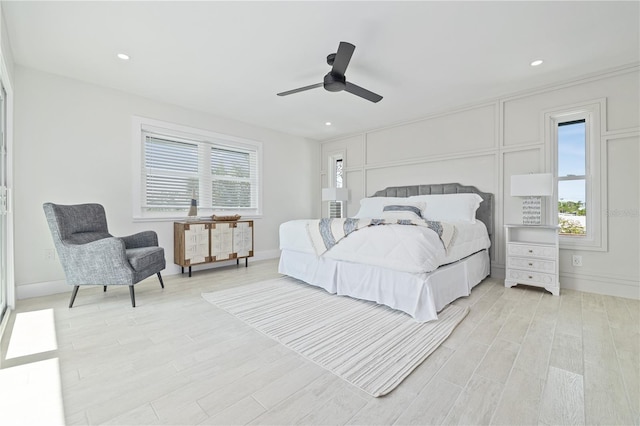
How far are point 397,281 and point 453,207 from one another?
183cm

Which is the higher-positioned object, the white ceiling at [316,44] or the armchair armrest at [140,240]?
the white ceiling at [316,44]

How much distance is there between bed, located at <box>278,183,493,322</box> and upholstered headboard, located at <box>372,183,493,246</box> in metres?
0.01

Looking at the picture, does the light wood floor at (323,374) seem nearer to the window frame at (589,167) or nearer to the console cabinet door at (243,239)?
the window frame at (589,167)

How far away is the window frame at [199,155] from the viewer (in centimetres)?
390

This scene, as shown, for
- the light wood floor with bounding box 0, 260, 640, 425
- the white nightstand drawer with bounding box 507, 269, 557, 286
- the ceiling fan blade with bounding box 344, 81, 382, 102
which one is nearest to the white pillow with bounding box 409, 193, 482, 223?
the white nightstand drawer with bounding box 507, 269, 557, 286

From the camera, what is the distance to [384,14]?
2281mm

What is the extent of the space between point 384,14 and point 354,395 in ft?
8.94

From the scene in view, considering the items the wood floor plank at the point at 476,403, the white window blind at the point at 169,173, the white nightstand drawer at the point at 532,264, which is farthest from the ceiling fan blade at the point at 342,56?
the white nightstand drawer at the point at 532,264

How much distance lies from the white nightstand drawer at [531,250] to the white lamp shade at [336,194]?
9.67ft

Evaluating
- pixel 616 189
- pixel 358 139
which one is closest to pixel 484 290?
pixel 616 189

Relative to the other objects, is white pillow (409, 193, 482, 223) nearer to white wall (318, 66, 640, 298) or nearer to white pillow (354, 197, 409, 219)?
white pillow (354, 197, 409, 219)

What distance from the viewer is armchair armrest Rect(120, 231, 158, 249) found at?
332 centimetres

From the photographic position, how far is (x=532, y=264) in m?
3.30

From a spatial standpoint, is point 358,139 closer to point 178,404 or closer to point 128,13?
point 128,13
